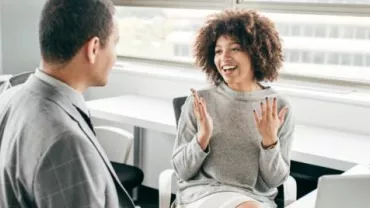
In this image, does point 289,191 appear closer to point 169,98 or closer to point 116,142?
point 116,142

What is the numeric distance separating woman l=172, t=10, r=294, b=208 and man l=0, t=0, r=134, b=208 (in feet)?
2.57

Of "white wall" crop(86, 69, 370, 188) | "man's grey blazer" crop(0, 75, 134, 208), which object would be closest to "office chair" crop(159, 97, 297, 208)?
"white wall" crop(86, 69, 370, 188)

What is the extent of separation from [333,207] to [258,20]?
1.13m

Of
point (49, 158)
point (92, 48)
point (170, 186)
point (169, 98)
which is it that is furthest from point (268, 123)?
point (169, 98)

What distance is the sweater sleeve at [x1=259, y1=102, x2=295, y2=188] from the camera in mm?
1951

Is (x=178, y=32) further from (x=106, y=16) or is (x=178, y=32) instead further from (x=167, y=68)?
(x=106, y=16)

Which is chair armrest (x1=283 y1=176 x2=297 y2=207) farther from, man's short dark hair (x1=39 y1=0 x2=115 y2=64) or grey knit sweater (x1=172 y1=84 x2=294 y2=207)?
man's short dark hair (x1=39 y1=0 x2=115 y2=64)

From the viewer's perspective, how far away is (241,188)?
202cm

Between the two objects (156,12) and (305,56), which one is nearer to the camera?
(305,56)

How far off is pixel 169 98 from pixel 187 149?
132cm

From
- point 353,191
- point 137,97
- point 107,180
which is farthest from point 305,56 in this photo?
point 107,180

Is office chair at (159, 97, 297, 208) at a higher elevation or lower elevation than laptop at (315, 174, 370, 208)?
lower

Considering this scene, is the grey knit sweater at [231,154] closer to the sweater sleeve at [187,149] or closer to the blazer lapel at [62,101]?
the sweater sleeve at [187,149]

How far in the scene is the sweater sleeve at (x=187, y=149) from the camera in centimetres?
202
